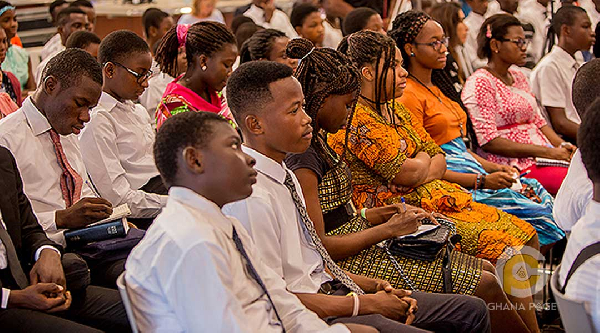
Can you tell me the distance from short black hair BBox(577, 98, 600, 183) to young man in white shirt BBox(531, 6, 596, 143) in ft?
9.92

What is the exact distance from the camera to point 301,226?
7.53 feet

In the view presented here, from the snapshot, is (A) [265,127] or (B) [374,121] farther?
(B) [374,121]

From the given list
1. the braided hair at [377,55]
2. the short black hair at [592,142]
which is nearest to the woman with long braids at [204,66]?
the braided hair at [377,55]

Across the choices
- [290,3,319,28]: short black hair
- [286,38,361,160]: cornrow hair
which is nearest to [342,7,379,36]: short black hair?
[290,3,319,28]: short black hair

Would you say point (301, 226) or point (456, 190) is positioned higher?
point (301, 226)

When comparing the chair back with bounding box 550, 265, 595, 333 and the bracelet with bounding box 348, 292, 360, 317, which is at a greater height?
the chair back with bounding box 550, 265, 595, 333

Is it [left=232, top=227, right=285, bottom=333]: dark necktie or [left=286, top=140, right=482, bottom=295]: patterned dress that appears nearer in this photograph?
[left=232, top=227, right=285, bottom=333]: dark necktie

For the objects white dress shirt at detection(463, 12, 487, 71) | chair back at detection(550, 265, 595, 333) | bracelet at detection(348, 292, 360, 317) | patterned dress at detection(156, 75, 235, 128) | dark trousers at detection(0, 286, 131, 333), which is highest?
patterned dress at detection(156, 75, 235, 128)

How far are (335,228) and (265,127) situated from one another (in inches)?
22.3

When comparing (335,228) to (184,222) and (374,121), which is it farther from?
(184,222)

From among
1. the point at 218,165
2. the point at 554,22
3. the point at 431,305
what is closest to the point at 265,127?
the point at 218,165

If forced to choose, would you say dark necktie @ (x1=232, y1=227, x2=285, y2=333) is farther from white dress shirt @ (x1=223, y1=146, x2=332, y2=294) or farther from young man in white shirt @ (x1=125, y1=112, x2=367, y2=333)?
white dress shirt @ (x1=223, y1=146, x2=332, y2=294)

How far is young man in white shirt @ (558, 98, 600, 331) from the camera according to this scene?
1.72 metres

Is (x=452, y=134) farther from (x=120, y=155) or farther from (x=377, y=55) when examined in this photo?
(x=120, y=155)
